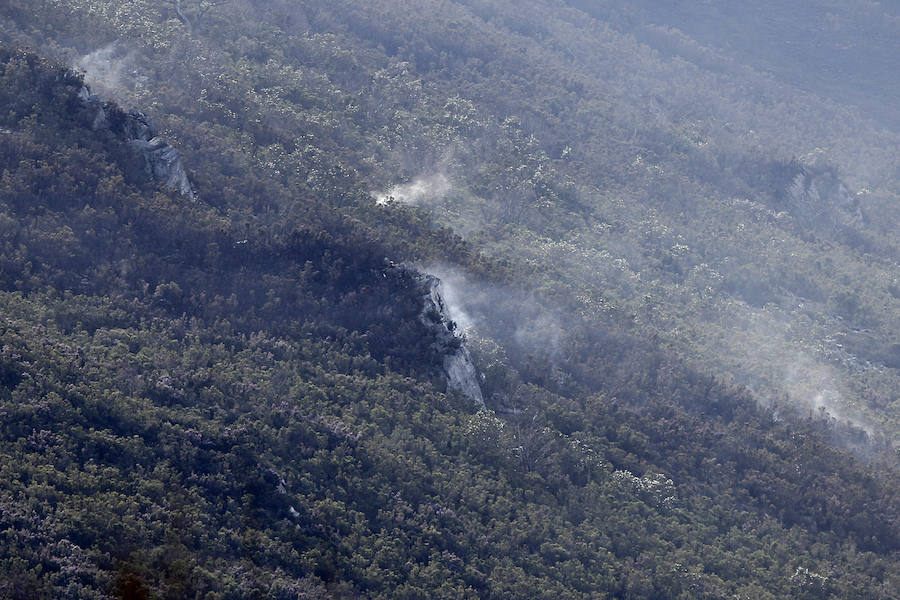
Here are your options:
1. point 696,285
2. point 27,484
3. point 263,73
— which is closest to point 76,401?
point 27,484

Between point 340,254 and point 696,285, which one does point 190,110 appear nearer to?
point 340,254

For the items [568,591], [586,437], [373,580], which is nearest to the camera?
[373,580]

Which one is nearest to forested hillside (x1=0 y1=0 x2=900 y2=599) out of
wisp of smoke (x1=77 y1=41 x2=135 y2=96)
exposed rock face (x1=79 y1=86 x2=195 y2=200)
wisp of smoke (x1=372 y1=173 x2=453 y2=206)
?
→ exposed rock face (x1=79 y1=86 x2=195 y2=200)

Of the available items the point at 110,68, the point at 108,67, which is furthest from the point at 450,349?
the point at 108,67

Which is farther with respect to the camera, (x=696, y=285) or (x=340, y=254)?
(x=696, y=285)

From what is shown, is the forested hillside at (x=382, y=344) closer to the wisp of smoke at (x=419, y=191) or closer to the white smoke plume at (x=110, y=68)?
the white smoke plume at (x=110, y=68)

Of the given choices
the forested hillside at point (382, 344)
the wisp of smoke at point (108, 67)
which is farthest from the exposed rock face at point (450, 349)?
the wisp of smoke at point (108, 67)
